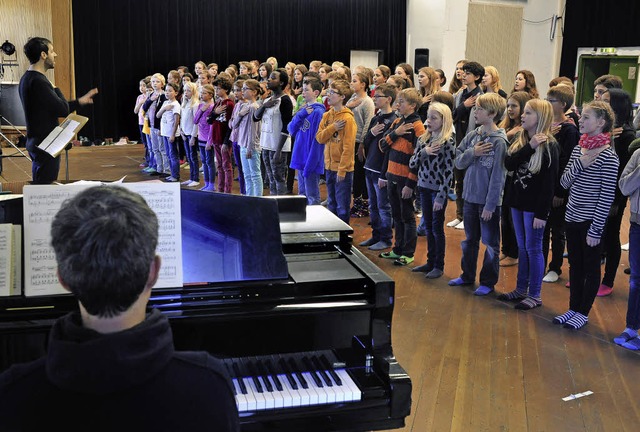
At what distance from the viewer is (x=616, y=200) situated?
5.03 m

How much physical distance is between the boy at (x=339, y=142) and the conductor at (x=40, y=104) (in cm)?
232

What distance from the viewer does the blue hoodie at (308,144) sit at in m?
6.62

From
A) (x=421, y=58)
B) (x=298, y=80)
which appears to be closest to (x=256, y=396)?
(x=298, y=80)

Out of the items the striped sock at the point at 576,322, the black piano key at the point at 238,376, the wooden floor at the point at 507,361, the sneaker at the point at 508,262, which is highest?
the black piano key at the point at 238,376

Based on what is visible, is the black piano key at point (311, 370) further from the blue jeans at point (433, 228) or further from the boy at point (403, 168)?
the boy at point (403, 168)

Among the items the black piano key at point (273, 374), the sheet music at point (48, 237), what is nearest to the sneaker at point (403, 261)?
the black piano key at point (273, 374)

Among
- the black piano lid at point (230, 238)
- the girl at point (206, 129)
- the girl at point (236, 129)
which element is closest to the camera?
the black piano lid at point (230, 238)

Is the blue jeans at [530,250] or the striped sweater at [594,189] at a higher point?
the striped sweater at [594,189]

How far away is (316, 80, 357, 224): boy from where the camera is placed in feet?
20.0

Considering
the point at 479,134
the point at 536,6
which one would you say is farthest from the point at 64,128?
the point at 536,6

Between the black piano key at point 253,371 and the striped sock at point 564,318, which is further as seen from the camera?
the striped sock at point 564,318

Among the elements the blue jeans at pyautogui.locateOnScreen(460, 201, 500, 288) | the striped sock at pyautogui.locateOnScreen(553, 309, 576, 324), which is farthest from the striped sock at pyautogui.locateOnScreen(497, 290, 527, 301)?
the striped sock at pyautogui.locateOnScreen(553, 309, 576, 324)

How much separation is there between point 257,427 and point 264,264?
539 millimetres

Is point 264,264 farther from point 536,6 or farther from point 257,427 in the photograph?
point 536,6
